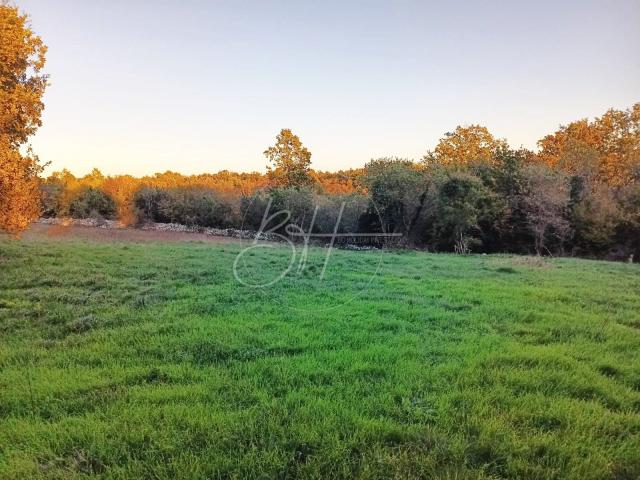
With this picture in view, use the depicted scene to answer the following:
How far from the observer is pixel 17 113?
13875mm

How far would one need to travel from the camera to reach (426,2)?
1923cm

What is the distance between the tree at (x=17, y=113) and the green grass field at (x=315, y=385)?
→ 4.22m

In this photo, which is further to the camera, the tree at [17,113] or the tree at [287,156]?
the tree at [287,156]

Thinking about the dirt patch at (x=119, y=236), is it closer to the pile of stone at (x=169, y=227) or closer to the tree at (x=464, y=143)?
the pile of stone at (x=169, y=227)

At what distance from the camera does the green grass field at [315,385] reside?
3.78 m

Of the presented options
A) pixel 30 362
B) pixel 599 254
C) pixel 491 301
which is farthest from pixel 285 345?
pixel 599 254

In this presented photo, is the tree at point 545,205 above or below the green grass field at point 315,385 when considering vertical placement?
above

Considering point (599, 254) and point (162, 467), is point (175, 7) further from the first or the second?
point (599, 254)

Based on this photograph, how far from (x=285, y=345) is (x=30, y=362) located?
13.1 ft

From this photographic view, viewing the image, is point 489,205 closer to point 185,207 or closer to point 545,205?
point 545,205

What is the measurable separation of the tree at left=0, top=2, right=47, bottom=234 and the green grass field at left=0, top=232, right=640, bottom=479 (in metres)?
4.22

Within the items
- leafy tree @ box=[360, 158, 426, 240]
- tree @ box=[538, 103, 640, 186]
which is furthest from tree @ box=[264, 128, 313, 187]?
tree @ box=[538, 103, 640, 186]

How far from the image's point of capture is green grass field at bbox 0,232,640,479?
149 inches

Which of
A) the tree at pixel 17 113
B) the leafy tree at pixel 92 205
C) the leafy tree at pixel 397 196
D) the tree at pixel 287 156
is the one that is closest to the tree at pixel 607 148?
the leafy tree at pixel 397 196
